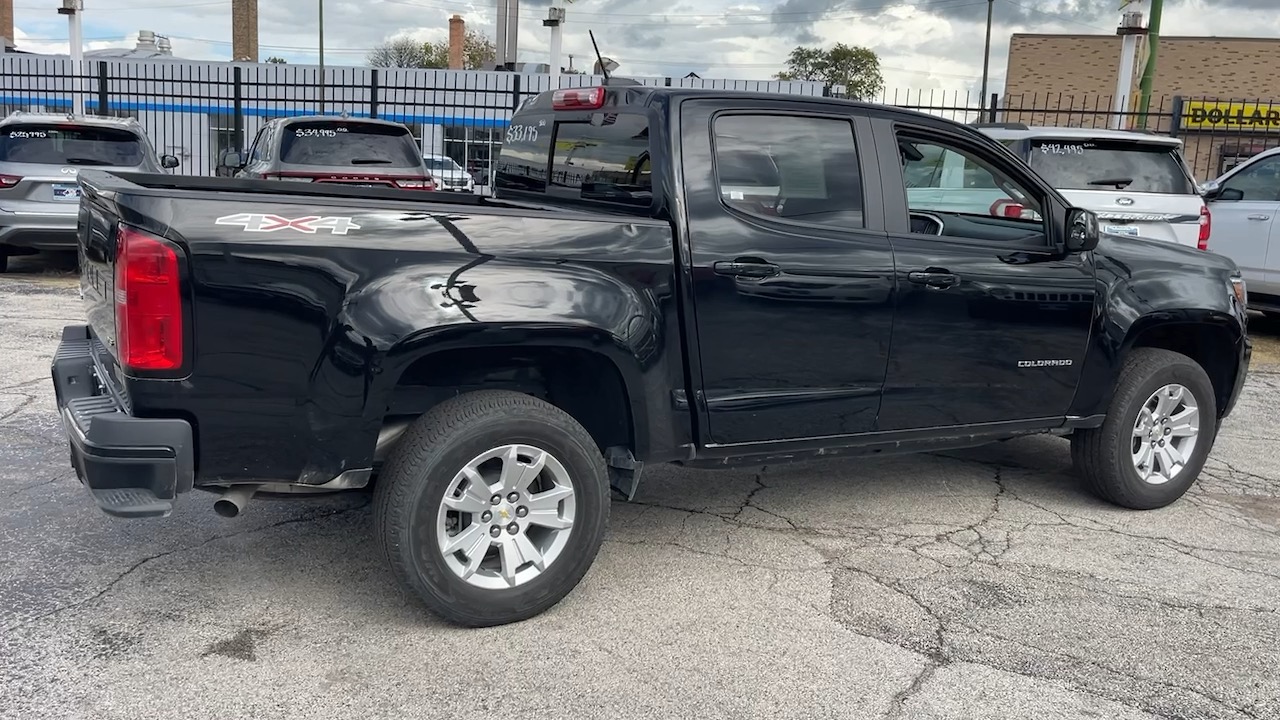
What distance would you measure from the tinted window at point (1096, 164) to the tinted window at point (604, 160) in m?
5.23

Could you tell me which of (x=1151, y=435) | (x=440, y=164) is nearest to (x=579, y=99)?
(x=1151, y=435)

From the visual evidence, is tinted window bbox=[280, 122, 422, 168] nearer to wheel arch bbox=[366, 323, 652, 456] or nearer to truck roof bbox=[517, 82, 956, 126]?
truck roof bbox=[517, 82, 956, 126]

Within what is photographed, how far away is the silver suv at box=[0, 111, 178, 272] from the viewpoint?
418 inches

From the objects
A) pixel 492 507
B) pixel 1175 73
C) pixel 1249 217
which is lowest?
pixel 492 507

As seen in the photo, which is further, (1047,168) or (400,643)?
(1047,168)

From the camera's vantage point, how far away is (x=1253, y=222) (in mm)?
10156

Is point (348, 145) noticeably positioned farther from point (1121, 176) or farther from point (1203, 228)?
point (1203, 228)

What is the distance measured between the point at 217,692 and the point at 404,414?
1044 mm

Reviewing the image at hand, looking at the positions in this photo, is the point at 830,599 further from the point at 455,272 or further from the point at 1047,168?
the point at 1047,168

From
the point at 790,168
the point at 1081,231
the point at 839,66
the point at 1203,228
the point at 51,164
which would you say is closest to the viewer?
the point at 790,168

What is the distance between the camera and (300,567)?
421 cm

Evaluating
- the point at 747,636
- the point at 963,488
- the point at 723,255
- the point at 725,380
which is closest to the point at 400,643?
the point at 747,636

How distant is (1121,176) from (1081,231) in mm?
4592

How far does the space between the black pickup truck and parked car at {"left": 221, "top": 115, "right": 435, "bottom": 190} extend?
6157 mm
